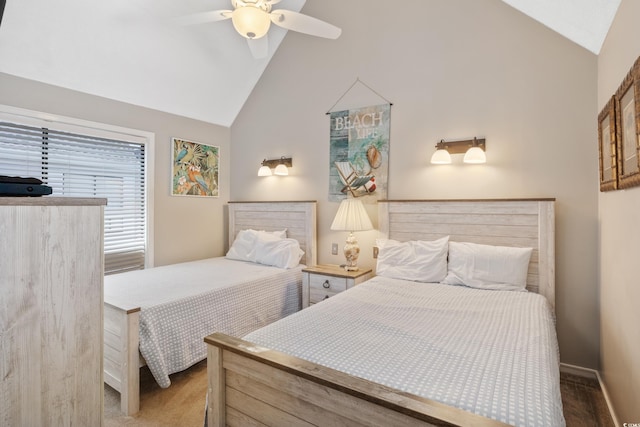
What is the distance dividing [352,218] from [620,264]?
179 centimetres

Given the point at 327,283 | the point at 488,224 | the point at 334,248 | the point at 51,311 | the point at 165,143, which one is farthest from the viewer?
the point at 165,143

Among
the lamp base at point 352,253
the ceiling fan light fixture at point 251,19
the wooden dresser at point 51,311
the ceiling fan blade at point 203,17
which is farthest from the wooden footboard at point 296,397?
the ceiling fan blade at point 203,17

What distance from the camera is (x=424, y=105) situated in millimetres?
2916

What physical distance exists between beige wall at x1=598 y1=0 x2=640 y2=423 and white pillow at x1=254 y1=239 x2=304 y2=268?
240 centimetres

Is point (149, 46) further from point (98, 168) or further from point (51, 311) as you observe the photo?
point (51, 311)

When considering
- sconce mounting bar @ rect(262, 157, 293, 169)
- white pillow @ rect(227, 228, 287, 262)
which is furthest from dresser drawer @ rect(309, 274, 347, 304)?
sconce mounting bar @ rect(262, 157, 293, 169)

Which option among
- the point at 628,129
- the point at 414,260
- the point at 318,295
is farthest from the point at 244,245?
the point at 628,129

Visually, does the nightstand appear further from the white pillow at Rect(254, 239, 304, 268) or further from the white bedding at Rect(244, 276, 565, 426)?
the white bedding at Rect(244, 276, 565, 426)

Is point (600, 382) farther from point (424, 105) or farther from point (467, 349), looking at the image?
point (424, 105)

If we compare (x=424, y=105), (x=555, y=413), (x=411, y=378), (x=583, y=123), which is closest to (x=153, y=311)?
(x=411, y=378)

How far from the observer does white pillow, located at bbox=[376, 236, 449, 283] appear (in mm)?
2551

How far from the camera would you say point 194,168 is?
152 inches

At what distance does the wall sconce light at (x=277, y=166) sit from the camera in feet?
12.0

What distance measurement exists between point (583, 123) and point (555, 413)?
217 centimetres
